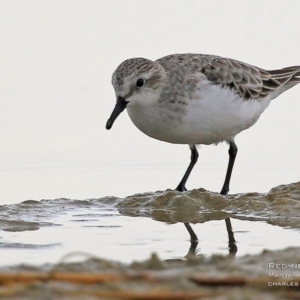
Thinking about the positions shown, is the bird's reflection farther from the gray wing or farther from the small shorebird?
the gray wing

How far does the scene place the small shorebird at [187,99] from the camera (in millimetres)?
6859

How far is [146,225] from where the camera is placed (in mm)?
6035

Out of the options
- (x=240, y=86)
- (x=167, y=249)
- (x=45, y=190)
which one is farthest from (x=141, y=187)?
(x=167, y=249)

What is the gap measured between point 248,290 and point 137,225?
2955 mm

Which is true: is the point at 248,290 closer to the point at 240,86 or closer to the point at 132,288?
the point at 132,288

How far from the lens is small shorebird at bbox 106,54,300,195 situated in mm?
6859

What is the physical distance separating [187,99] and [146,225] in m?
1.48

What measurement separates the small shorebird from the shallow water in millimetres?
615

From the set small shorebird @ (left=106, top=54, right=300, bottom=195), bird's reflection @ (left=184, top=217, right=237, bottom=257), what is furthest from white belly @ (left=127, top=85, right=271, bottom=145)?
bird's reflection @ (left=184, top=217, right=237, bottom=257)

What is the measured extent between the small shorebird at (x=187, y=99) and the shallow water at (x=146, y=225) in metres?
0.61

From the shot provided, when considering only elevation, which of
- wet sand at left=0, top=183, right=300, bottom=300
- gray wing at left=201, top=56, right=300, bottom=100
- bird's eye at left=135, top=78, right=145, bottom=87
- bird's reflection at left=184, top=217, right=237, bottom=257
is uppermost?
gray wing at left=201, top=56, right=300, bottom=100

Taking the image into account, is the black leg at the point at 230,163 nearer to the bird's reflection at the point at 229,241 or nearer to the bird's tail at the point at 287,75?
the bird's tail at the point at 287,75

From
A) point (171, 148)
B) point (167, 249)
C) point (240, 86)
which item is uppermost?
point (240, 86)

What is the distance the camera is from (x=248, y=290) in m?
3.12
